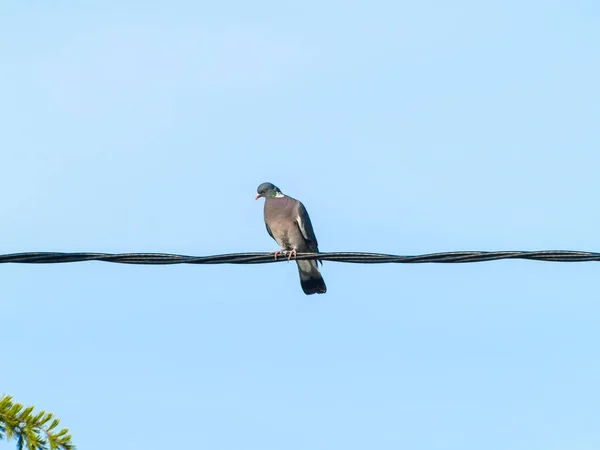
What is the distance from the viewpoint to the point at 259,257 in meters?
5.16

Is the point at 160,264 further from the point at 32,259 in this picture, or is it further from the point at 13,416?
the point at 13,416

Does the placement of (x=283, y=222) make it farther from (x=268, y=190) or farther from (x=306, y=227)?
(x=268, y=190)

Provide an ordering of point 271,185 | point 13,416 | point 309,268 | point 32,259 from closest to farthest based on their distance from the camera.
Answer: point 13,416, point 32,259, point 309,268, point 271,185

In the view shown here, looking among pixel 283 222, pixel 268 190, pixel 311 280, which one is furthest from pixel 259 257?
pixel 268 190

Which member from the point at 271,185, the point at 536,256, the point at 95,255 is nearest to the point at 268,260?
the point at 95,255

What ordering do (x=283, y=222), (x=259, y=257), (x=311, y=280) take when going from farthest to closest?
(x=283, y=222) → (x=311, y=280) → (x=259, y=257)

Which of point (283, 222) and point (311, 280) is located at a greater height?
point (283, 222)

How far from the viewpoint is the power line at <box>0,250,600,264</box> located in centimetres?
487

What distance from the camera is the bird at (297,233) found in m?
8.85

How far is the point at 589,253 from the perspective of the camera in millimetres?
4918

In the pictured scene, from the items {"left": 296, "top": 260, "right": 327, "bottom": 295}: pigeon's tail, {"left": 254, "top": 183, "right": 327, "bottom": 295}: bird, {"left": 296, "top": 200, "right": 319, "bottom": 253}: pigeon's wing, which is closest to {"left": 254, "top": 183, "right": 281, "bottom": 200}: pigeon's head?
{"left": 254, "top": 183, "right": 327, "bottom": 295}: bird

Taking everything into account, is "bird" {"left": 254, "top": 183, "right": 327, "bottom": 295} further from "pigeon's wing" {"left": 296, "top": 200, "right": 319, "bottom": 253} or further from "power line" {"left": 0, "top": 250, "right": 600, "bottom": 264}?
"power line" {"left": 0, "top": 250, "right": 600, "bottom": 264}

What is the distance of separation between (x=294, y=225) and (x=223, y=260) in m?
3.91

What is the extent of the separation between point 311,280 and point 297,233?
44cm
